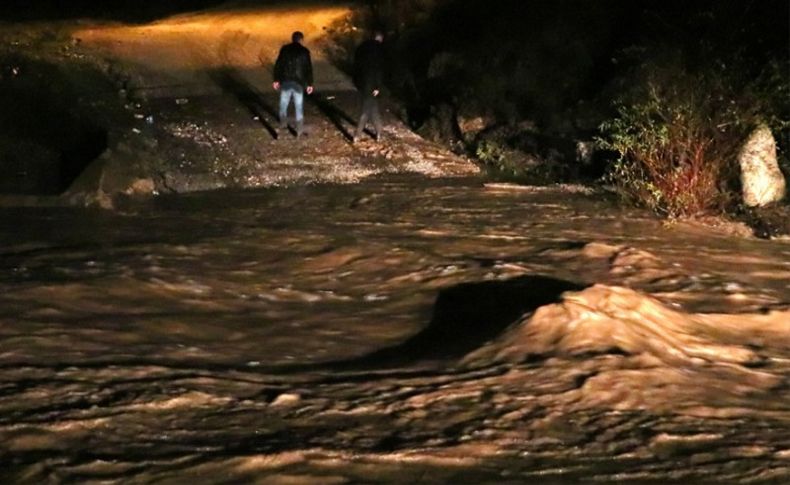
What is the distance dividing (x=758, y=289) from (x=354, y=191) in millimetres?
7098

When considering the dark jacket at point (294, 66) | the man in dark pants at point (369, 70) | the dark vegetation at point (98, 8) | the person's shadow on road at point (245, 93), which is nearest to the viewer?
the dark jacket at point (294, 66)

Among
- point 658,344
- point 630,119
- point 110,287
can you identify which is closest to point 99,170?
point 110,287

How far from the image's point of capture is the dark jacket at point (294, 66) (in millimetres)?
18578

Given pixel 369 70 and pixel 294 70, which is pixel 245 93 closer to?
pixel 294 70

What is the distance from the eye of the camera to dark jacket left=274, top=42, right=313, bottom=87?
18578 mm

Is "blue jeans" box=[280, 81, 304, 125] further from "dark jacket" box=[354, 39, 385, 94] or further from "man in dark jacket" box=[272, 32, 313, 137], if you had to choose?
"dark jacket" box=[354, 39, 385, 94]

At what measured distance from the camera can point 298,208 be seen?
14898 mm

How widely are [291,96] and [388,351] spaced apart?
37.0 feet

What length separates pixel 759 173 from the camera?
1447cm

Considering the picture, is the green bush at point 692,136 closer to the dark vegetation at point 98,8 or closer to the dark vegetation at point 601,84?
the dark vegetation at point 601,84

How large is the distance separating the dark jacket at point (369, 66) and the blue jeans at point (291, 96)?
106 centimetres

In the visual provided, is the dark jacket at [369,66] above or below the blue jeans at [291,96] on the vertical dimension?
above

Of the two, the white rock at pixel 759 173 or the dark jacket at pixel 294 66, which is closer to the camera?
the white rock at pixel 759 173

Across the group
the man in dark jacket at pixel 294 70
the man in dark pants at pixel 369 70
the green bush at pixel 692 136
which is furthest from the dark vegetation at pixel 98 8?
the green bush at pixel 692 136
